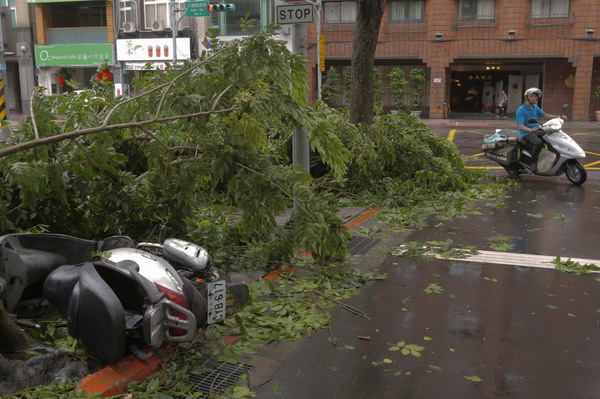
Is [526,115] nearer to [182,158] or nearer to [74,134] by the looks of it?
[182,158]

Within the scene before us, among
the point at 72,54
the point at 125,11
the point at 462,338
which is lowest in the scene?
the point at 462,338

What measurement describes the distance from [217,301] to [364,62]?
8.89 meters

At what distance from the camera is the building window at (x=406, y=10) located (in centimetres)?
3594

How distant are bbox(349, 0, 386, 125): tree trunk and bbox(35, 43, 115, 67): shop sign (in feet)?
97.6

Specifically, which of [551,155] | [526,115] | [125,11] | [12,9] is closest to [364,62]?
[526,115]

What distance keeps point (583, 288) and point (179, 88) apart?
4397 mm

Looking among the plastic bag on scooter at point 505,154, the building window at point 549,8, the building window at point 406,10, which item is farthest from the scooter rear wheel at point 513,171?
the building window at point 406,10

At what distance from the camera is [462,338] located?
4.66 metres

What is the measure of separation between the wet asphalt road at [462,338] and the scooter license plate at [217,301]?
23.7 inches

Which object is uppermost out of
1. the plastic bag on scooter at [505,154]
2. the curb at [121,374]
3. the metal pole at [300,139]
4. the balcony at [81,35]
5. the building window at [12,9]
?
the building window at [12,9]

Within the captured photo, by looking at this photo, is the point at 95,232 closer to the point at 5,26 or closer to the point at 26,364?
the point at 26,364

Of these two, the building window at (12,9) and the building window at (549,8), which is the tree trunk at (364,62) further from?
the building window at (12,9)

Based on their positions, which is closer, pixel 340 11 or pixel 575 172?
pixel 575 172

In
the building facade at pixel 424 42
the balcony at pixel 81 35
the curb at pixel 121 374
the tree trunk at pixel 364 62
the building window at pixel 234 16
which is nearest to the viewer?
the curb at pixel 121 374
